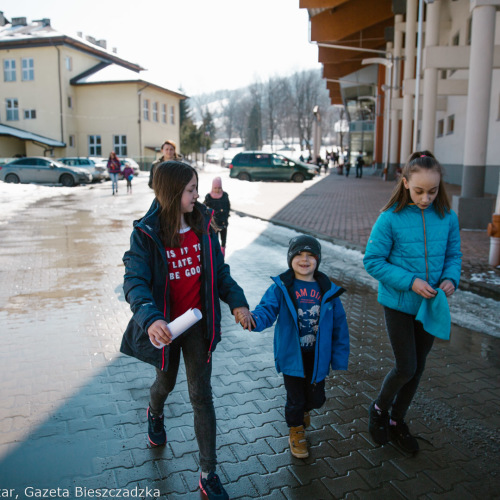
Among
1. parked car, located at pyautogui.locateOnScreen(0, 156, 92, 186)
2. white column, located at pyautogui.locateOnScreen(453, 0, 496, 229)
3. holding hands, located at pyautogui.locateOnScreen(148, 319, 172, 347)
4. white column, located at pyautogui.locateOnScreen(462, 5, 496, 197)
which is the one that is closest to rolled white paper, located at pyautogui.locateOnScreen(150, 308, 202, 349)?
holding hands, located at pyautogui.locateOnScreen(148, 319, 172, 347)

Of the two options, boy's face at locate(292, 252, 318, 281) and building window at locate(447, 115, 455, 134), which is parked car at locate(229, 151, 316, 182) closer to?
building window at locate(447, 115, 455, 134)

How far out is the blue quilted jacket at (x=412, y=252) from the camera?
10.2 feet

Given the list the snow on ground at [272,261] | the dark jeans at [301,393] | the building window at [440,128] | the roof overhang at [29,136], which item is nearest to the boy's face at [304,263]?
the dark jeans at [301,393]

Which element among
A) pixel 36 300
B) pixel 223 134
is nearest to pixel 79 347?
pixel 36 300

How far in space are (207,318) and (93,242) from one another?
28.9ft

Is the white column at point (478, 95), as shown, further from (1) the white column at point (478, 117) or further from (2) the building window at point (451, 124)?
(2) the building window at point (451, 124)

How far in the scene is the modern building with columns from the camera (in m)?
11.7

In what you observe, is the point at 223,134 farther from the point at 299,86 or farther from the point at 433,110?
the point at 433,110

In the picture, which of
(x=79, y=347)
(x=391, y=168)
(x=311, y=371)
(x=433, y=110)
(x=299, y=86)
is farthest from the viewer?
(x=299, y=86)

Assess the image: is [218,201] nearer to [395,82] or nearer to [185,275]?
[185,275]

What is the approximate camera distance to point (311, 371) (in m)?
3.13

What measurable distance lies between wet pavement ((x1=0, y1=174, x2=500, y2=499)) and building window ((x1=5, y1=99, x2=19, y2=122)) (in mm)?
44612

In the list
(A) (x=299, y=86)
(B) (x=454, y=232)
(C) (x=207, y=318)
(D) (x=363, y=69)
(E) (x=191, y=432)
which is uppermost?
(A) (x=299, y=86)

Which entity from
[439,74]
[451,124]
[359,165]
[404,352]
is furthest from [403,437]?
[359,165]
